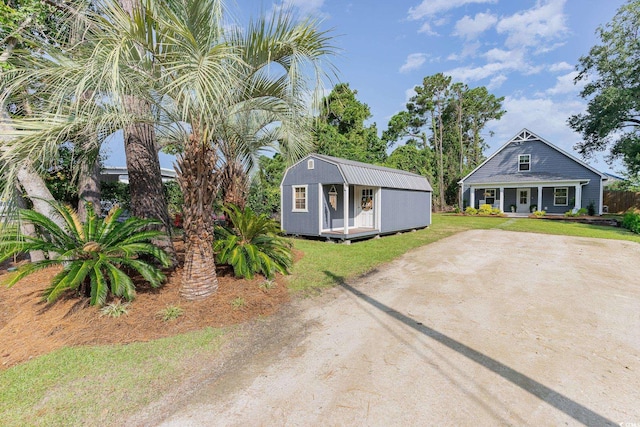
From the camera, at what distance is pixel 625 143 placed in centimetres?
1808

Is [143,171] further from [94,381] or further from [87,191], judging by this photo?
[94,381]

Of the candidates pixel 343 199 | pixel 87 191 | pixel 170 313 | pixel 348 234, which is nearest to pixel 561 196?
pixel 343 199

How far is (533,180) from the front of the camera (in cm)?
2002

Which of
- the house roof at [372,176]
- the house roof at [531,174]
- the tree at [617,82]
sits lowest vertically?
the house roof at [372,176]

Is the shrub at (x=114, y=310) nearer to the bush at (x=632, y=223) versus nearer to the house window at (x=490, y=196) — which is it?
the bush at (x=632, y=223)

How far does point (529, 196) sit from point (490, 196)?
255 centimetres

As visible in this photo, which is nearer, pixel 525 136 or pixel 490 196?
pixel 525 136

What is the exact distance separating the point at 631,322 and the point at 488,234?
908cm

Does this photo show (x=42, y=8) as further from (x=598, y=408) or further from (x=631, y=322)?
(x=631, y=322)

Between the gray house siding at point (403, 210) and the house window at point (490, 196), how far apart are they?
452 inches

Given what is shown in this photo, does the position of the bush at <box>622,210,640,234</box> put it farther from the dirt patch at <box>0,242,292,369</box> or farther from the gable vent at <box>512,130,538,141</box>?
the dirt patch at <box>0,242,292,369</box>

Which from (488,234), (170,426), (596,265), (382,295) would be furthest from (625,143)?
(170,426)

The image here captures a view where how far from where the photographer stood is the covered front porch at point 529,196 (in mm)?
19578

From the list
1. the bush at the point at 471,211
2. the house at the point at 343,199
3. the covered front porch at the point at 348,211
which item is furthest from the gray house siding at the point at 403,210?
the bush at the point at 471,211
